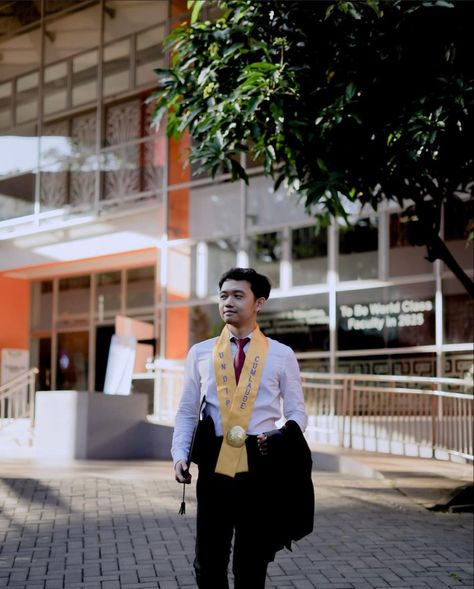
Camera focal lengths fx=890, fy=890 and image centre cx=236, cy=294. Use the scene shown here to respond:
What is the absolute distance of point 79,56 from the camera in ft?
66.4

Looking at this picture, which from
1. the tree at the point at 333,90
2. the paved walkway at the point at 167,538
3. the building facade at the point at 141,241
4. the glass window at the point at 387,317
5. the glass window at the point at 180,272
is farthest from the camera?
the glass window at the point at 180,272

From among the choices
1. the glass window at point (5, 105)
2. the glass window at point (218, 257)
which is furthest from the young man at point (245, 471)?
the glass window at point (5, 105)

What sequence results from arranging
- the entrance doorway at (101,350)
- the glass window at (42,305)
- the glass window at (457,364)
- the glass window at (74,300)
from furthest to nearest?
the glass window at (42,305), the glass window at (74,300), the entrance doorway at (101,350), the glass window at (457,364)

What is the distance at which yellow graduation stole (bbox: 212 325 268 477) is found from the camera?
378 centimetres

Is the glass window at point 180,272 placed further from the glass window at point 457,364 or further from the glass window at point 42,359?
the glass window at point 42,359

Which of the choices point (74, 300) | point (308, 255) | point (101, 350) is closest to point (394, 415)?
point (308, 255)

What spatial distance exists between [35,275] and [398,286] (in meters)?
10.6

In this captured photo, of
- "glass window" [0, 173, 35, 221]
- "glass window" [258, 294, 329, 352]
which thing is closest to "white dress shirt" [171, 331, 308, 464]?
"glass window" [258, 294, 329, 352]

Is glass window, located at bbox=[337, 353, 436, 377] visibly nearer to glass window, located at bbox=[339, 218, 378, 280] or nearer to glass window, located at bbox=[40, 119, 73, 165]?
glass window, located at bbox=[339, 218, 378, 280]

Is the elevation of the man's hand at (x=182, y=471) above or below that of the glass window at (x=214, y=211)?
below

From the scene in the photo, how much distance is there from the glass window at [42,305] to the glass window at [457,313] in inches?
459

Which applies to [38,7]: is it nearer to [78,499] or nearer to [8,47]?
[8,47]

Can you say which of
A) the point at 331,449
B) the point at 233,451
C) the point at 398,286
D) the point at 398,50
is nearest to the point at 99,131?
the point at 398,286

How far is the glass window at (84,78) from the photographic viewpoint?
787 inches
